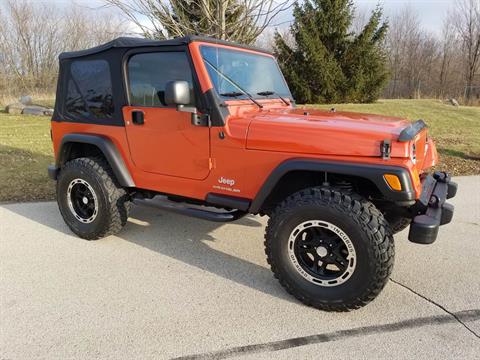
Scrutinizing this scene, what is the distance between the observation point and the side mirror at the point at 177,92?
3.11 meters

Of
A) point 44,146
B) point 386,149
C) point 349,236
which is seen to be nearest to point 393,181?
point 386,149

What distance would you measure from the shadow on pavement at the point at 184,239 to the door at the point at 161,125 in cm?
80

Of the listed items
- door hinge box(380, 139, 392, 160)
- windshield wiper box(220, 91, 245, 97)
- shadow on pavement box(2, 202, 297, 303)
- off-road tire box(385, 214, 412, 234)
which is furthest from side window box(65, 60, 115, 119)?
off-road tire box(385, 214, 412, 234)

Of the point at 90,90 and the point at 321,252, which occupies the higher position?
the point at 90,90

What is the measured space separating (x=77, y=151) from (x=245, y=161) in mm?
2258

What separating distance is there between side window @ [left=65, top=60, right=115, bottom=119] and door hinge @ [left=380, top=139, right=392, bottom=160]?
8.39ft

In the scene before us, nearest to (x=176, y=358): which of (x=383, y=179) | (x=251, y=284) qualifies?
(x=251, y=284)

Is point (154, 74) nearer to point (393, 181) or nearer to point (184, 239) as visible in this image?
point (184, 239)

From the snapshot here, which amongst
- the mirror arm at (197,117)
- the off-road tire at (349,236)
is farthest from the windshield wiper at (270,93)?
the off-road tire at (349,236)

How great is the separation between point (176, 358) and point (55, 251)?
2.08m

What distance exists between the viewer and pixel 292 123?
309 centimetres

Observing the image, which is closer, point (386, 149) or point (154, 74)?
point (386, 149)

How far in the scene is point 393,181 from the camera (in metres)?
2.64

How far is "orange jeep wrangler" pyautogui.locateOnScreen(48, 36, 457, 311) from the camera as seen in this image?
9.11ft
